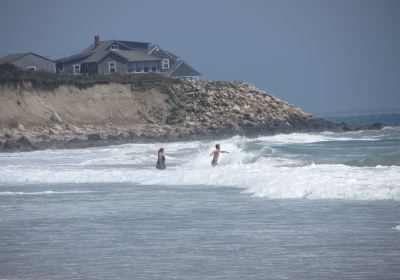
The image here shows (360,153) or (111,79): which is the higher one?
(111,79)

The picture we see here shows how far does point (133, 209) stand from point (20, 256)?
5.10 meters

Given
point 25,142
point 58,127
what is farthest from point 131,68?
point 25,142

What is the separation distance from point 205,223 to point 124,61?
52.1m

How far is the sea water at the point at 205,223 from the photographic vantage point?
11867mm

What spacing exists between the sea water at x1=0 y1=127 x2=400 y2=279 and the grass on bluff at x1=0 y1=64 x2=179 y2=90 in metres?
26.9

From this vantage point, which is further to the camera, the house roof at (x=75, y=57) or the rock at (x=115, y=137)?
the house roof at (x=75, y=57)

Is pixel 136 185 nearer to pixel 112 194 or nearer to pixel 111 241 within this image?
pixel 112 194

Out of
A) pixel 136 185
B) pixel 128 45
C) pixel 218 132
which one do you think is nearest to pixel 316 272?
pixel 136 185

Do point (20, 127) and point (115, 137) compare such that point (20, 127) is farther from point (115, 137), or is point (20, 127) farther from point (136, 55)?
point (136, 55)

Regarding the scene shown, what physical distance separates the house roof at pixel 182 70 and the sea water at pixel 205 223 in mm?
40593

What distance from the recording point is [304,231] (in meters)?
14.2

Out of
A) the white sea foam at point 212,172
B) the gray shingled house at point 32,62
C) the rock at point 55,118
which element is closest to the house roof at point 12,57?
the gray shingled house at point 32,62

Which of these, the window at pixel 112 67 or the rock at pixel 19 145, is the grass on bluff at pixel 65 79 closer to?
the window at pixel 112 67

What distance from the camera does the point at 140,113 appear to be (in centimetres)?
5631
